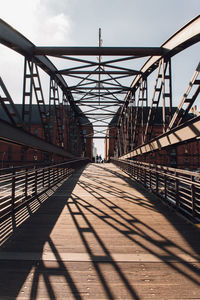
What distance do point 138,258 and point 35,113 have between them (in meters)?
51.5

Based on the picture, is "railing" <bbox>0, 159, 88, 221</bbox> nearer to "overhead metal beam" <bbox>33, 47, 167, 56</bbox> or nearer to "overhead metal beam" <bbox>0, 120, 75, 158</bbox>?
"overhead metal beam" <bbox>0, 120, 75, 158</bbox>

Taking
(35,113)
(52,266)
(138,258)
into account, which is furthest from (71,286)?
(35,113)

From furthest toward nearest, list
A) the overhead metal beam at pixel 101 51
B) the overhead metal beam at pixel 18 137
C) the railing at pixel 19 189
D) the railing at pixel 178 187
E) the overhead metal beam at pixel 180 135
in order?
the overhead metal beam at pixel 101 51 < the overhead metal beam at pixel 18 137 < the overhead metal beam at pixel 180 135 < the railing at pixel 19 189 < the railing at pixel 178 187

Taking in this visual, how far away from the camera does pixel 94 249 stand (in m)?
3.06

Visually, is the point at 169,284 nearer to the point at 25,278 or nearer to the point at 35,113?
the point at 25,278

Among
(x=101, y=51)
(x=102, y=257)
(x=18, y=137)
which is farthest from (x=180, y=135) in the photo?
(x=101, y=51)

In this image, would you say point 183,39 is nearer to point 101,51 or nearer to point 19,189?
point 101,51

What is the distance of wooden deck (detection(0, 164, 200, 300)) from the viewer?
86.0 inches

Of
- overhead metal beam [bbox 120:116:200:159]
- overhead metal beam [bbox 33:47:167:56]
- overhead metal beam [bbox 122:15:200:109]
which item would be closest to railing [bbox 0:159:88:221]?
overhead metal beam [bbox 120:116:200:159]

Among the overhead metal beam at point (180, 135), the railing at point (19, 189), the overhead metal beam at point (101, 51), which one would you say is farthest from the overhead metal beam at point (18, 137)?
the overhead metal beam at point (180, 135)

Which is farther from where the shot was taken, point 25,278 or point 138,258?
point 138,258

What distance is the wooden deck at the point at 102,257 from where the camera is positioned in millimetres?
2184

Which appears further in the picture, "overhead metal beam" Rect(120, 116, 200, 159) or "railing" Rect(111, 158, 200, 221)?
"overhead metal beam" Rect(120, 116, 200, 159)

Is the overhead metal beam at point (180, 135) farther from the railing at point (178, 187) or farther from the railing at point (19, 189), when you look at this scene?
the railing at point (19, 189)
